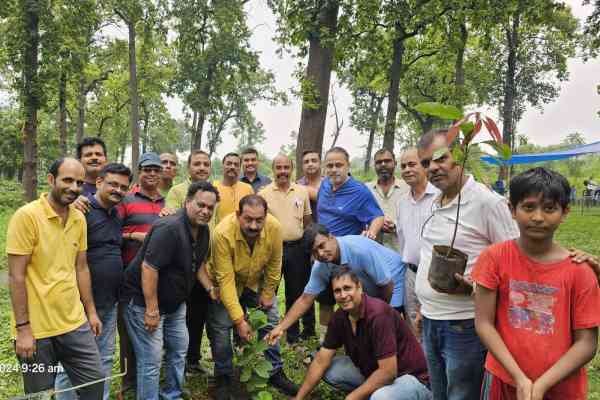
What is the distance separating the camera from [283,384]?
3.82 m

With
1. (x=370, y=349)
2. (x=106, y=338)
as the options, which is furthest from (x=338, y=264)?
(x=106, y=338)

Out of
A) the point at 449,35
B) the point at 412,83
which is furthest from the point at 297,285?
the point at 412,83

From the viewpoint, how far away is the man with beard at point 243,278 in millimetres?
3418

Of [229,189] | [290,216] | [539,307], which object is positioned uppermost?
[229,189]

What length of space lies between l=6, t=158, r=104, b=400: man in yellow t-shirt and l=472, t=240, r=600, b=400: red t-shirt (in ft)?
7.56

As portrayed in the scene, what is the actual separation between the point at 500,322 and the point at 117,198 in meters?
2.50

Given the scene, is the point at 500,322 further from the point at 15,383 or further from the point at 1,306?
the point at 1,306

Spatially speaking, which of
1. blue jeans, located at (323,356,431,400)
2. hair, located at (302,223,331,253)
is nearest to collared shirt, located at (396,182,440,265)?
hair, located at (302,223,331,253)

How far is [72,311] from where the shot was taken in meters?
2.69

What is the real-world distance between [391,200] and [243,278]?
1742 millimetres

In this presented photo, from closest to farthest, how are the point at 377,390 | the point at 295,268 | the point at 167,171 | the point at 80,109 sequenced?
the point at 377,390 < the point at 167,171 < the point at 295,268 < the point at 80,109

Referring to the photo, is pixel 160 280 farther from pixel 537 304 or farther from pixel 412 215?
pixel 537 304

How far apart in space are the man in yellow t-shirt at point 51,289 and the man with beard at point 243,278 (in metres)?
1.03

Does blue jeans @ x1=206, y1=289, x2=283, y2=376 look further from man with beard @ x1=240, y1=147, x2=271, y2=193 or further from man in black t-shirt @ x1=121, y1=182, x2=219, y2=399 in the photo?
man with beard @ x1=240, y1=147, x2=271, y2=193
